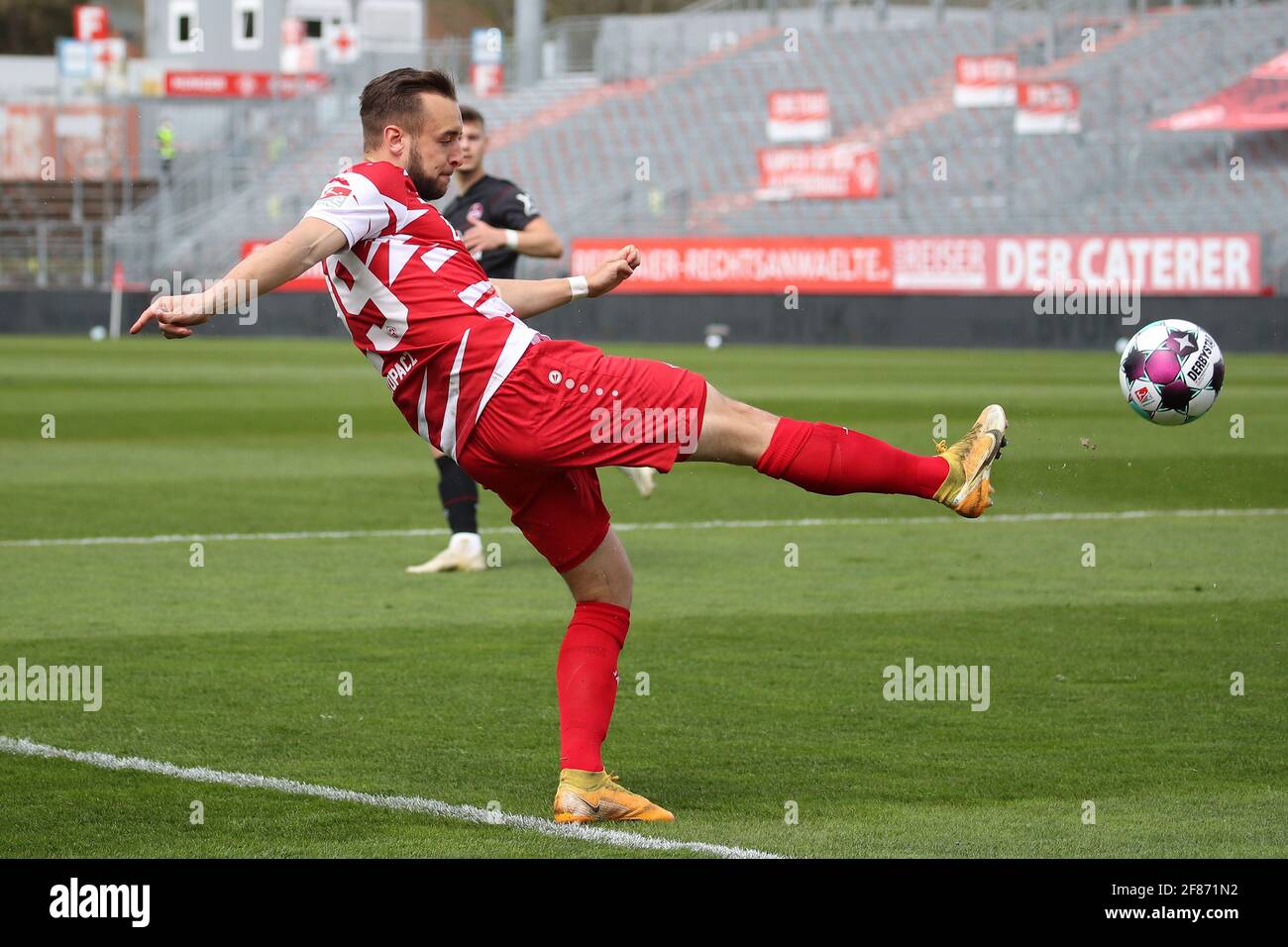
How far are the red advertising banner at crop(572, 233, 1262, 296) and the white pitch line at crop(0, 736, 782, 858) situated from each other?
892 inches

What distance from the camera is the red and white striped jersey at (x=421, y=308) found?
4.95 meters

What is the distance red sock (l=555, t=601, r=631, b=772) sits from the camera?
5.18 metres

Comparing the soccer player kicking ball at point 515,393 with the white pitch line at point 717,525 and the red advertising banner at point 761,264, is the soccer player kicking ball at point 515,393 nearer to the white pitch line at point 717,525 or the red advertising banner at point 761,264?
the white pitch line at point 717,525

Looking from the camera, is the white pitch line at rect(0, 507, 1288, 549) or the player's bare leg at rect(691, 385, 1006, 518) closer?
the player's bare leg at rect(691, 385, 1006, 518)

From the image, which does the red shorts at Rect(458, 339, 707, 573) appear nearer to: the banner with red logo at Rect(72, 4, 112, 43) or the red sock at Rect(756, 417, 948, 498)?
the red sock at Rect(756, 417, 948, 498)

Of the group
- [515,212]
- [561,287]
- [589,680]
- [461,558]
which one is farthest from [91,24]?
[589,680]

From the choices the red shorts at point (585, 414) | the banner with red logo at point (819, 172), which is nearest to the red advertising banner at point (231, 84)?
the banner with red logo at point (819, 172)

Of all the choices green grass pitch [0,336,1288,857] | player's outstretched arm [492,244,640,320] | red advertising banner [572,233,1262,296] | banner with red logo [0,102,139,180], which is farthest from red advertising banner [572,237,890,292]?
banner with red logo [0,102,139,180]

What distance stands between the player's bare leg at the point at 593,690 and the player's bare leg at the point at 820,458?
0.54 metres

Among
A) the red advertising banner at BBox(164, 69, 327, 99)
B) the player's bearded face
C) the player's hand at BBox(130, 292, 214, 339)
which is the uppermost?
the red advertising banner at BBox(164, 69, 327, 99)

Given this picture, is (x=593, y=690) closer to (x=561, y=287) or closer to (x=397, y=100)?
(x=561, y=287)

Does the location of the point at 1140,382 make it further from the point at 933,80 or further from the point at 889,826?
the point at 933,80

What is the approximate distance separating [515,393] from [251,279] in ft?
2.34

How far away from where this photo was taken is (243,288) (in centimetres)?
464
